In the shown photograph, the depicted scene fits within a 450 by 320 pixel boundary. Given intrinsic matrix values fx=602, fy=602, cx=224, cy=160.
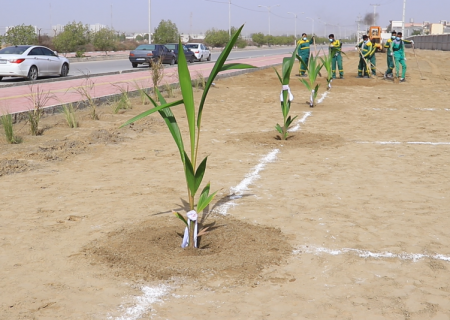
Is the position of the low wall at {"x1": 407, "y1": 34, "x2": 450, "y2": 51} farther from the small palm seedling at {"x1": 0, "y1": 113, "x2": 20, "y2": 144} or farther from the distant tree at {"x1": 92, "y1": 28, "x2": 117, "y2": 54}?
the small palm seedling at {"x1": 0, "y1": 113, "x2": 20, "y2": 144}

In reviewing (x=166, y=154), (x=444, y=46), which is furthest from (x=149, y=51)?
(x=444, y=46)

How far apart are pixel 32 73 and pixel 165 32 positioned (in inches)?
1753

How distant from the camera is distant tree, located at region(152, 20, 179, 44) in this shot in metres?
64.1

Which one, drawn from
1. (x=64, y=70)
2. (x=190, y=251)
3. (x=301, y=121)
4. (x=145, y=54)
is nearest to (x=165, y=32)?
(x=145, y=54)

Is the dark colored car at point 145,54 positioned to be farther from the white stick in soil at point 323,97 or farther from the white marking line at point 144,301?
the white marking line at point 144,301

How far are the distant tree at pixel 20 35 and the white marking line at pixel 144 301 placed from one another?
3836 centimetres

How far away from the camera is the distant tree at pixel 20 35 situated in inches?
1542

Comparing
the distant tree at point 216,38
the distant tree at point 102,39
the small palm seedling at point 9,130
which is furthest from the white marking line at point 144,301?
the distant tree at point 216,38

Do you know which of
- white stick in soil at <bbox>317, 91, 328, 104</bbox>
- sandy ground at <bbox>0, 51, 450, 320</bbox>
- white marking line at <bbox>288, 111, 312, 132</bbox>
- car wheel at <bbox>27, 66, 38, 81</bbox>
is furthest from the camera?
car wheel at <bbox>27, 66, 38, 81</bbox>

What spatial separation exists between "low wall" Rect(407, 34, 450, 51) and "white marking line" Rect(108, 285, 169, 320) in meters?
64.6

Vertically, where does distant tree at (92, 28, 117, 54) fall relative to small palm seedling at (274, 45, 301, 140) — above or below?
above

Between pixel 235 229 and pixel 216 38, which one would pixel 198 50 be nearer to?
pixel 235 229

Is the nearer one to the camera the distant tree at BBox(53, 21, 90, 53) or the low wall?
the distant tree at BBox(53, 21, 90, 53)

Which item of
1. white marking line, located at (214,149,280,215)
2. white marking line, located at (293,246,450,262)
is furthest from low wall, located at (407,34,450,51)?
white marking line, located at (293,246,450,262)
